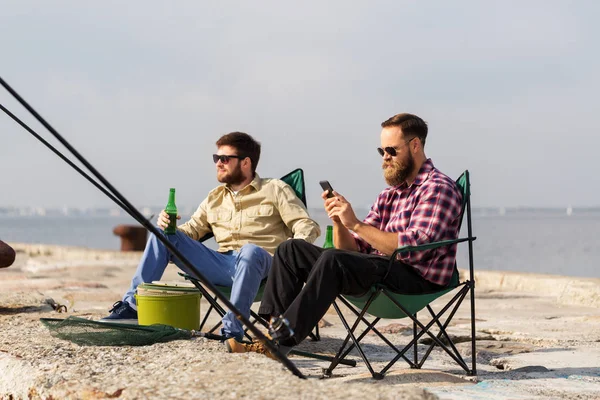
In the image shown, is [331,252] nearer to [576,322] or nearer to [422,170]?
[422,170]

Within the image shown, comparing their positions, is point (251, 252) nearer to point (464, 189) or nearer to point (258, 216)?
point (258, 216)

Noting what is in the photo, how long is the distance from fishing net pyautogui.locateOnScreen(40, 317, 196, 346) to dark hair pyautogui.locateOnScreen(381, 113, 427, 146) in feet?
4.34

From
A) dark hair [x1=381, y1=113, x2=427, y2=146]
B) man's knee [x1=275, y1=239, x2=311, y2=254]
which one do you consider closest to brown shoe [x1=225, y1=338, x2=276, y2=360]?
man's knee [x1=275, y1=239, x2=311, y2=254]

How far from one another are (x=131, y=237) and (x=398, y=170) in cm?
939

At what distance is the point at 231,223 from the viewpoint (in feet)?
14.3

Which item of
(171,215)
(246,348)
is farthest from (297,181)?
(246,348)

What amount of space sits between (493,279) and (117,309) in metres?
4.49

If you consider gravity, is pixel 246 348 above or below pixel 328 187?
below

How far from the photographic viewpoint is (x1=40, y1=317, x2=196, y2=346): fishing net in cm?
338

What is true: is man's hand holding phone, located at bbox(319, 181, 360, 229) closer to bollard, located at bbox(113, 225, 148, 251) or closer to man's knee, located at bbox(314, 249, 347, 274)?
man's knee, located at bbox(314, 249, 347, 274)

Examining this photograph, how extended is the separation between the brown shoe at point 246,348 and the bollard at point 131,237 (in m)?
9.35

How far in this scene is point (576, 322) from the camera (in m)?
5.28

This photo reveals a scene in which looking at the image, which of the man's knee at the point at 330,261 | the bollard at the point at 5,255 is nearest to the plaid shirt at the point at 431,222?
the man's knee at the point at 330,261

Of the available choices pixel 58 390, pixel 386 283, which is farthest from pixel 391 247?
pixel 58 390
